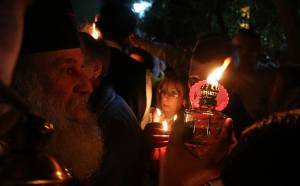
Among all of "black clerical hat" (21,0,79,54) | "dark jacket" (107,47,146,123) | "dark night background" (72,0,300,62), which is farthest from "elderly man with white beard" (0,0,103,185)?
"dark night background" (72,0,300,62)

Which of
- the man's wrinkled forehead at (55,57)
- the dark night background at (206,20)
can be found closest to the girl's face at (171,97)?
the man's wrinkled forehead at (55,57)

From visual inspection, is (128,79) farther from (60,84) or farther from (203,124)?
(203,124)

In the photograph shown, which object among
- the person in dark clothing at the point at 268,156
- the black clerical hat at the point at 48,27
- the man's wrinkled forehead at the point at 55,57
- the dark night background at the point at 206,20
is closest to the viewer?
the person in dark clothing at the point at 268,156

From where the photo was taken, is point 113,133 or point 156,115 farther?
point 156,115

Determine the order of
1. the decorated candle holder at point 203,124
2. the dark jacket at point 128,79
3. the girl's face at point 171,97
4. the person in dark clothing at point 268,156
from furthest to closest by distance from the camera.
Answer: the girl's face at point 171,97 → the dark jacket at point 128,79 → the decorated candle holder at point 203,124 → the person in dark clothing at point 268,156

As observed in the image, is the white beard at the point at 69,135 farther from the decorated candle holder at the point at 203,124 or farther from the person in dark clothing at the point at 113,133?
the decorated candle holder at the point at 203,124

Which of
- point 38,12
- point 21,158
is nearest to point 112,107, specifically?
point 38,12

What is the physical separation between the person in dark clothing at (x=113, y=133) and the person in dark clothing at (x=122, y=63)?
86 centimetres

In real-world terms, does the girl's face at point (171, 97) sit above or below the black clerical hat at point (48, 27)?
below

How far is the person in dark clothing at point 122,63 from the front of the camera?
4691 mm

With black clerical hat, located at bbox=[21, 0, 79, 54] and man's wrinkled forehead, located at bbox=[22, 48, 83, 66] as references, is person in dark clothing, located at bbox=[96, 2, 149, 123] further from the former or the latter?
black clerical hat, located at bbox=[21, 0, 79, 54]

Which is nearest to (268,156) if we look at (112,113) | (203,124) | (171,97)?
(203,124)

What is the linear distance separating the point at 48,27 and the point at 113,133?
3.47ft

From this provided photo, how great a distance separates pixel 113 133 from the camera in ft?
11.5
